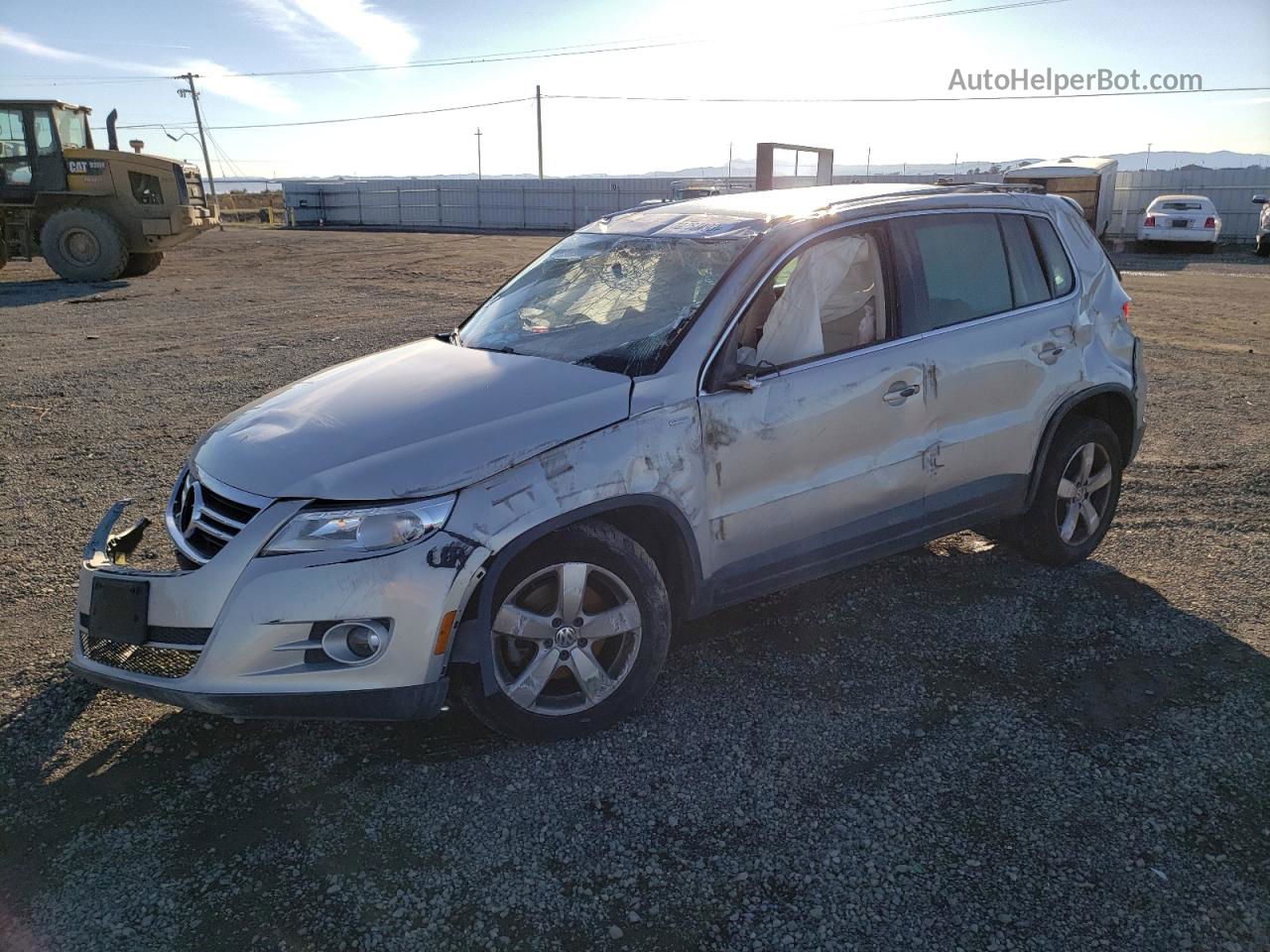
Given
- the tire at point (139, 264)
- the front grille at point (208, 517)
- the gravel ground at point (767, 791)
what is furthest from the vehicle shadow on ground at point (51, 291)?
the front grille at point (208, 517)

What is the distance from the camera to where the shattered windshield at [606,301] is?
361cm

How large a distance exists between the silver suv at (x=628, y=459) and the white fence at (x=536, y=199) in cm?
2577

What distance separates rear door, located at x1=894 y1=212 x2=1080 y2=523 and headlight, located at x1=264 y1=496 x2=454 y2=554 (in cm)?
220

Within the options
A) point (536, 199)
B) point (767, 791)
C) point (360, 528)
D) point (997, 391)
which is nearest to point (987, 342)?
point (997, 391)

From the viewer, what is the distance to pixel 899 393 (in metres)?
3.84

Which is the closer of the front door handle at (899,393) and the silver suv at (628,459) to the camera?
the silver suv at (628,459)

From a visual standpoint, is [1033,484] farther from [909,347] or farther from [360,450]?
[360,450]

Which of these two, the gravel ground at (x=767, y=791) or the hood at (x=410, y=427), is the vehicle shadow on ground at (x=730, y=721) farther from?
the hood at (x=410, y=427)

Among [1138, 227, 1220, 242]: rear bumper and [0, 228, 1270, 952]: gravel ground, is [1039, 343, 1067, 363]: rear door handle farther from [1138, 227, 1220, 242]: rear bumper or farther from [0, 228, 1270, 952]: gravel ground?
[1138, 227, 1220, 242]: rear bumper

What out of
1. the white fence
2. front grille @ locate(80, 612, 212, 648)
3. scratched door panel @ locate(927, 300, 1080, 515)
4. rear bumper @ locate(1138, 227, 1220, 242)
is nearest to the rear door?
scratched door panel @ locate(927, 300, 1080, 515)

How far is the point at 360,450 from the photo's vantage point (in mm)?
3057

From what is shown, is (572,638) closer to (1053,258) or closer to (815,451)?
(815,451)

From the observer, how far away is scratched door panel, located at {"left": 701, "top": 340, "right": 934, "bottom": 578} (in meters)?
3.43

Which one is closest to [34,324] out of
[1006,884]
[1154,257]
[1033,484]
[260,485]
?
[260,485]
